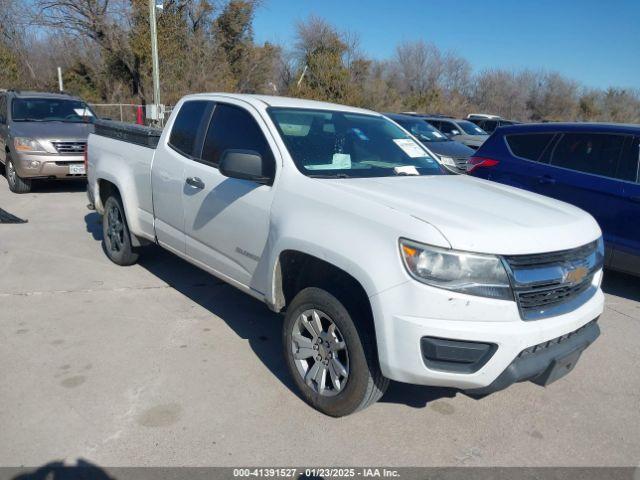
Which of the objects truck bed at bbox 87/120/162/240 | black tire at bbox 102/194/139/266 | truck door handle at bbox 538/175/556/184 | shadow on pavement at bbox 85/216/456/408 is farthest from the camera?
truck door handle at bbox 538/175/556/184

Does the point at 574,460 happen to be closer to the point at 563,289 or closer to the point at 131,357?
the point at 563,289

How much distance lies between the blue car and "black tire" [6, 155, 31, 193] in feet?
25.6

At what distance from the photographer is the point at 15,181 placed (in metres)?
9.74

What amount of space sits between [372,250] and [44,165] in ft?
27.5

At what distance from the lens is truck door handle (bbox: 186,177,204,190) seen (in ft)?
13.5

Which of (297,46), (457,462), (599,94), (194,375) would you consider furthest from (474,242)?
(599,94)

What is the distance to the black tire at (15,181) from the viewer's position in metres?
9.65

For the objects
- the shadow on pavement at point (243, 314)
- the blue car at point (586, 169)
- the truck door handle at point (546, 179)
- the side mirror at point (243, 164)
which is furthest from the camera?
the truck door handle at point (546, 179)

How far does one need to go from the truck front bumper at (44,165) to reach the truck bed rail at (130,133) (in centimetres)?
375

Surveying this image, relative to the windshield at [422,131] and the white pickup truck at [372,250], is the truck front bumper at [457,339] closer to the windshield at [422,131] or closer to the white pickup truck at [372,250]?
the white pickup truck at [372,250]

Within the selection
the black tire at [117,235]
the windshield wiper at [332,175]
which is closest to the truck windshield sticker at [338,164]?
the windshield wiper at [332,175]

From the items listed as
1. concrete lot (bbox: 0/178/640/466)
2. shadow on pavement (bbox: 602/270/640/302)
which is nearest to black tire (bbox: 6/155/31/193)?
concrete lot (bbox: 0/178/640/466)

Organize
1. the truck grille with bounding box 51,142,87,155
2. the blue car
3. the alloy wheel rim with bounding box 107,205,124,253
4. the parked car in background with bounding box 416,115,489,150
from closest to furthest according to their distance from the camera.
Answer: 1. the blue car
2. the alloy wheel rim with bounding box 107,205,124,253
3. the truck grille with bounding box 51,142,87,155
4. the parked car in background with bounding box 416,115,489,150

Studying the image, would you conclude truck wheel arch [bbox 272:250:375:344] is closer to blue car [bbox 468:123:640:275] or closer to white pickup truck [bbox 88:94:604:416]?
white pickup truck [bbox 88:94:604:416]
